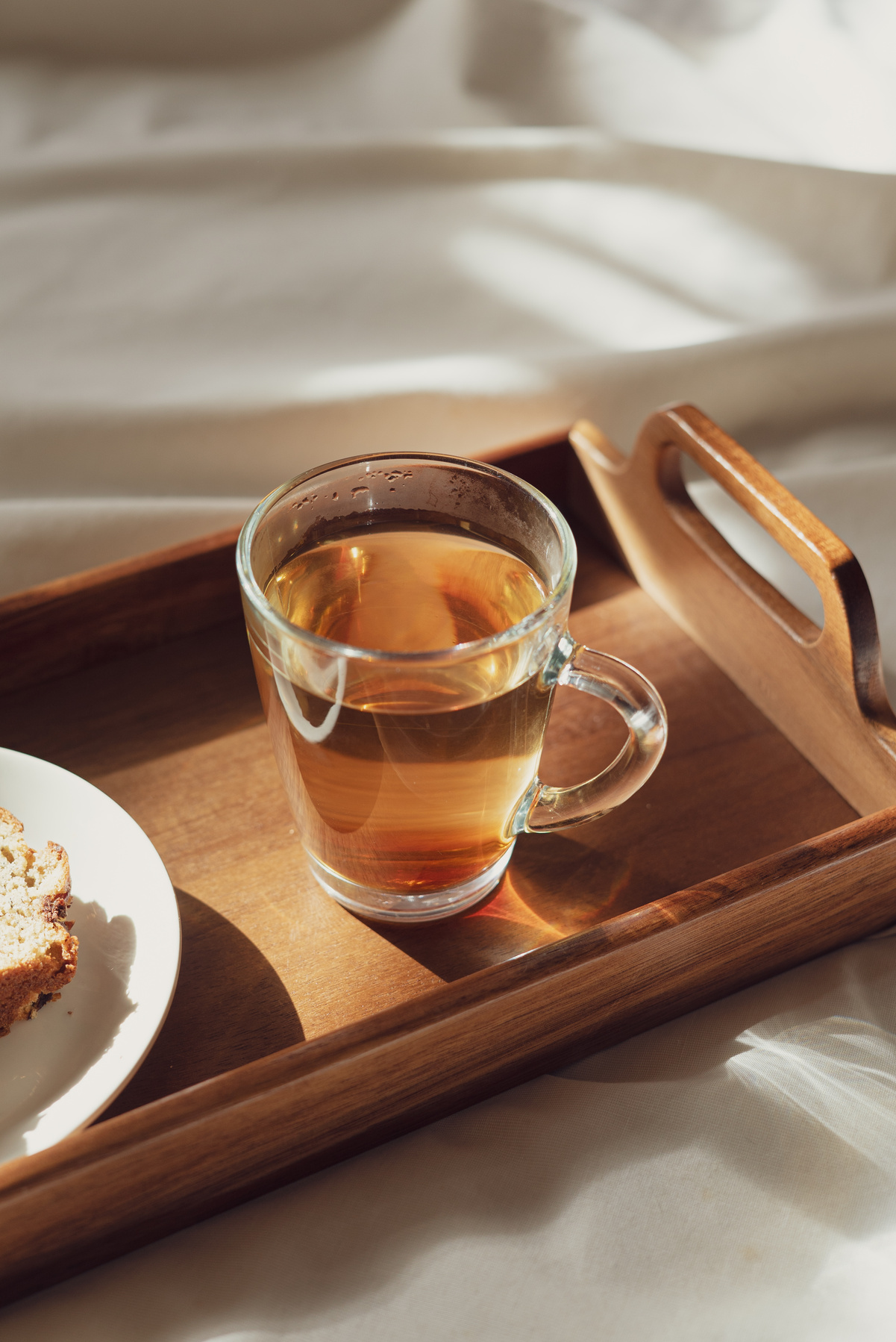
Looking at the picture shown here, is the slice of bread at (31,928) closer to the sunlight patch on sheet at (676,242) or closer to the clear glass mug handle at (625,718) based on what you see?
the clear glass mug handle at (625,718)

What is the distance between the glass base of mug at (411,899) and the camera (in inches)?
19.3

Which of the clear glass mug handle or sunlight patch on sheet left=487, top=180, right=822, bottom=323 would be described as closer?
the clear glass mug handle

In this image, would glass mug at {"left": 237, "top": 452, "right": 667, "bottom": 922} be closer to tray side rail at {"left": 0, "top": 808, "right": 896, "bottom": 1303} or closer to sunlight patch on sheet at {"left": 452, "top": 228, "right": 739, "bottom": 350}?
tray side rail at {"left": 0, "top": 808, "right": 896, "bottom": 1303}

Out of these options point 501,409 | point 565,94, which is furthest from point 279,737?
point 565,94

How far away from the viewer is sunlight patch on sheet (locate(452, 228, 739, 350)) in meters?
0.91

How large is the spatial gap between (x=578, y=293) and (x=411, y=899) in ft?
2.00

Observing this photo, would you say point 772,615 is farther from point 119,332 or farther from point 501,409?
point 119,332

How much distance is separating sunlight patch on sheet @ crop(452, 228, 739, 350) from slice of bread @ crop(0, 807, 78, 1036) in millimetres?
607

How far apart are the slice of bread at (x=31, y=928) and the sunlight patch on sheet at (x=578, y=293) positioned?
61 cm

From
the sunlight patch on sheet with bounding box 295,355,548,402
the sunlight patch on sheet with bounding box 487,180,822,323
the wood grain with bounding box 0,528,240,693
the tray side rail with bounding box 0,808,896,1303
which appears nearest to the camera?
the tray side rail with bounding box 0,808,896,1303

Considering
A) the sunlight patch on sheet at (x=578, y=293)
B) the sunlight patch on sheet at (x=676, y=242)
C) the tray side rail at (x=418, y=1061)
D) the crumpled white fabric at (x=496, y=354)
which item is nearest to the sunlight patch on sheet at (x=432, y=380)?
the crumpled white fabric at (x=496, y=354)

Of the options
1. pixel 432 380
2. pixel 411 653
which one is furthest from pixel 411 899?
pixel 432 380

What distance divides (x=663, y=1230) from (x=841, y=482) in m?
0.52

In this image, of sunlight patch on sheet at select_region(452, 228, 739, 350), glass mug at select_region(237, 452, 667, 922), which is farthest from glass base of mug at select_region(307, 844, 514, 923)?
sunlight patch on sheet at select_region(452, 228, 739, 350)
